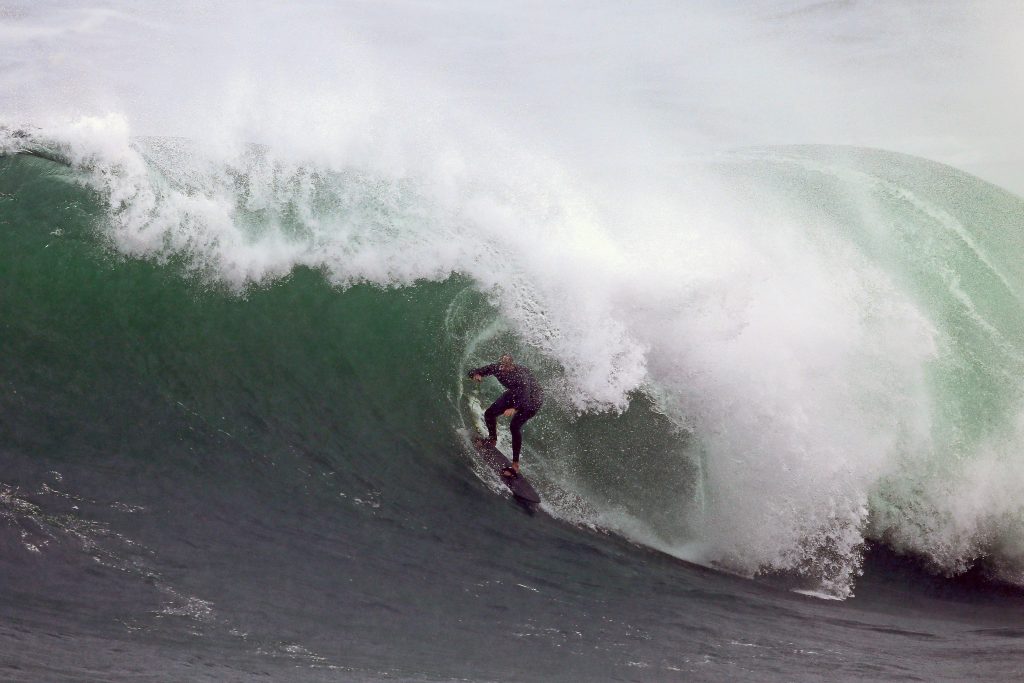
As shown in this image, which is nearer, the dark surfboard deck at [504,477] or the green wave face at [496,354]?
the dark surfboard deck at [504,477]

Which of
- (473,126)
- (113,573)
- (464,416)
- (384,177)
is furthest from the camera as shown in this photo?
(473,126)

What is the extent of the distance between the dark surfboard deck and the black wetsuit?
233 millimetres

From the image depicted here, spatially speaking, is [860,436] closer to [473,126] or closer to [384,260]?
[384,260]

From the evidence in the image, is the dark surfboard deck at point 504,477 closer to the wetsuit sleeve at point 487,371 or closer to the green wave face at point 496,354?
the green wave face at point 496,354

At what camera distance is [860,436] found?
7.77 meters

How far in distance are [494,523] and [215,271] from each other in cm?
407

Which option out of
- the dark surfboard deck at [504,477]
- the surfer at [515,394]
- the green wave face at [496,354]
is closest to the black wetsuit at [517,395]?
the surfer at [515,394]

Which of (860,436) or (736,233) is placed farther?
(736,233)

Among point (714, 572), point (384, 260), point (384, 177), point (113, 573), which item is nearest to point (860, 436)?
point (714, 572)

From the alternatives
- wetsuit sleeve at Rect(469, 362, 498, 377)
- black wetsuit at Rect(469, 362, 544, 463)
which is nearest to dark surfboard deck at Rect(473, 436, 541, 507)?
black wetsuit at Rect(469, 362, 544, 463)

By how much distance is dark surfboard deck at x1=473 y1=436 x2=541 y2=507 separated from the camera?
22.0 feet

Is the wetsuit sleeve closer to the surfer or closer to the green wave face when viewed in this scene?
the surfer

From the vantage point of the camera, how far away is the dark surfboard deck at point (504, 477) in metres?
6.70

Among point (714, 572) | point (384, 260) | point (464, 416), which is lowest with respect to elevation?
point (714, 572)
